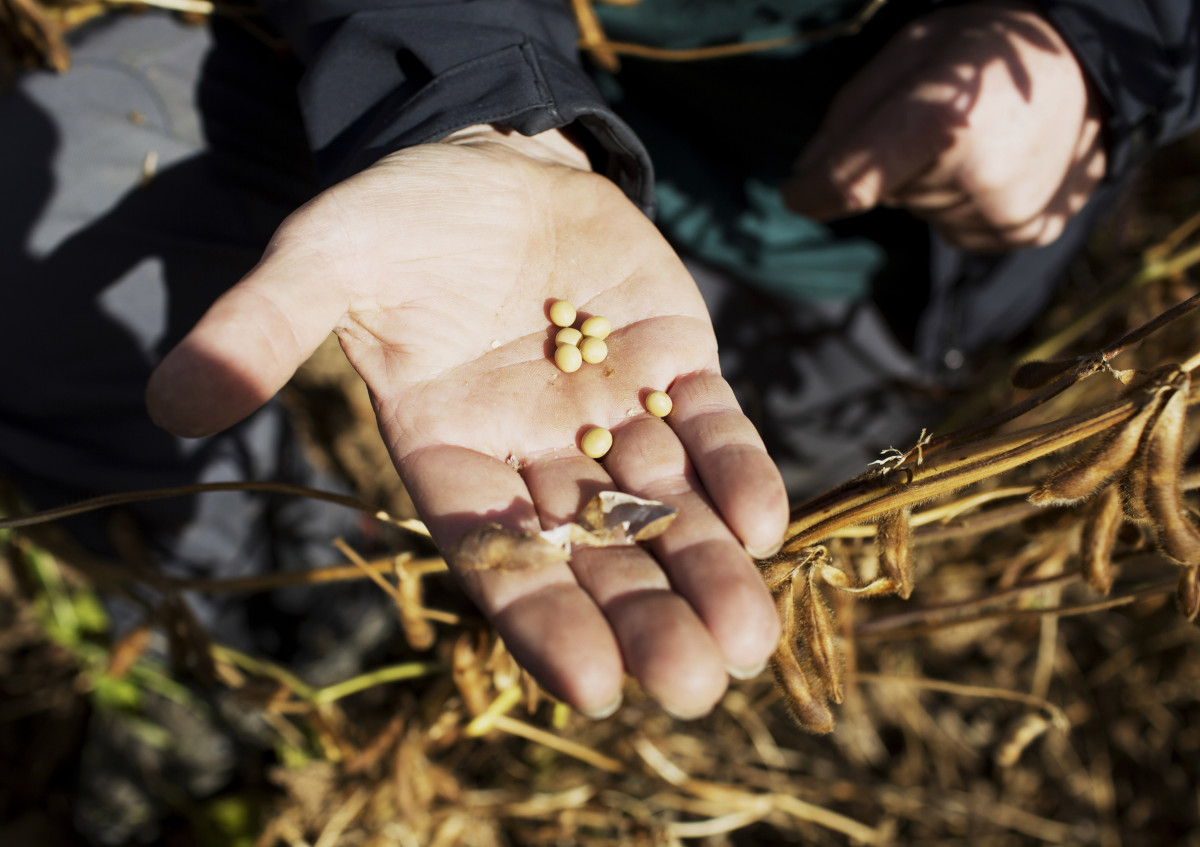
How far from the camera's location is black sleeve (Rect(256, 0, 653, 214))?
1771mm

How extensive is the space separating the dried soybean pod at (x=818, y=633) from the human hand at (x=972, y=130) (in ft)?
4.36

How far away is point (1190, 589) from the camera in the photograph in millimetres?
1404

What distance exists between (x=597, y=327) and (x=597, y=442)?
329 millimetres

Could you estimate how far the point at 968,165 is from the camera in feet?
6.75

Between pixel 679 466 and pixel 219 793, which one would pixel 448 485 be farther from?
pixel 219 793

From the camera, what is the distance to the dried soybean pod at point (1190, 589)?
4.58ft

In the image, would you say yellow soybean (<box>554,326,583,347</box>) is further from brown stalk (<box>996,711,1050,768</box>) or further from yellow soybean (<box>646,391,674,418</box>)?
brown stalk (<box>996,711,1050,768</box>)

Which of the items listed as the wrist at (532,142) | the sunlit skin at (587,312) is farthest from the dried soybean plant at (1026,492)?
the wrist at (532,142)

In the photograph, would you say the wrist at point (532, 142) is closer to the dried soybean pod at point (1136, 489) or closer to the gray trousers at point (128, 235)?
the gray trousers at point (128, 235)

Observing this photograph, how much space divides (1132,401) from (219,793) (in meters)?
3.26

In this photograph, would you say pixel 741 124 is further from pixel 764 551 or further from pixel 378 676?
pixel 378 676

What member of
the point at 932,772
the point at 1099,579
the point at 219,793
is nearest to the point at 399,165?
the point at 1099,579

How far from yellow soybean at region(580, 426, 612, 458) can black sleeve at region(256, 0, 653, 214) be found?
2.26 ft

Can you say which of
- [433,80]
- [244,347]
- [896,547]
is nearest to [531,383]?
[244,347]
